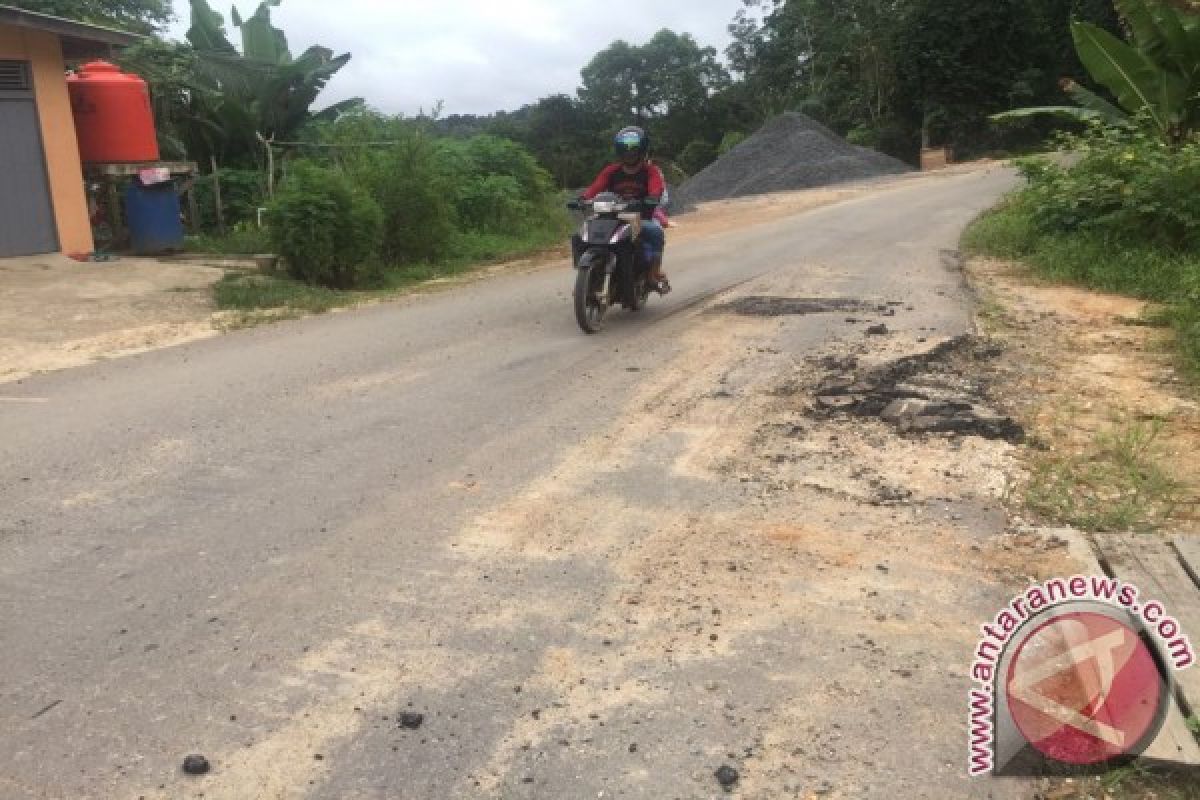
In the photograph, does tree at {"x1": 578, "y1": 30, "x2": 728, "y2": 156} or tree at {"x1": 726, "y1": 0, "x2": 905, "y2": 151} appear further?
tree at {"x1": 578, "y1": 30, "x2": 728, "y2": 156}

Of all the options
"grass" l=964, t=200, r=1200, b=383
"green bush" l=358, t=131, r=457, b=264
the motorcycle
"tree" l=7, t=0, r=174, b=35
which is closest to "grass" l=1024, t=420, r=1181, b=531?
"grass" l=964, t=200, r=1200, b=383

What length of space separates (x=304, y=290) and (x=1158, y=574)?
1010 cm

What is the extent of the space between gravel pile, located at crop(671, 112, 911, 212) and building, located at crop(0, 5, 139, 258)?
2119 centimetres

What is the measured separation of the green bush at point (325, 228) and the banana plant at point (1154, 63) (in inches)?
388

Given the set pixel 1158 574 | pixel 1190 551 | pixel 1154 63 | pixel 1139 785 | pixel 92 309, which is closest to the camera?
pixel 1139 785

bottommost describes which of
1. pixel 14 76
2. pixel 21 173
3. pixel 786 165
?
pixel 786 165

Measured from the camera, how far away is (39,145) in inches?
513

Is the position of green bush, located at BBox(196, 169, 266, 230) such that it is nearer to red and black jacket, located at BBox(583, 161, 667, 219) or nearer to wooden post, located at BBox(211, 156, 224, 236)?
wooden post, located at BBox(211, 156, 224, 236)

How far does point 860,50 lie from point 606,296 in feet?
143

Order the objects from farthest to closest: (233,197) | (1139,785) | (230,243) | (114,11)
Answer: (114,11)
(233,197)
(230,243)
(1139,785)

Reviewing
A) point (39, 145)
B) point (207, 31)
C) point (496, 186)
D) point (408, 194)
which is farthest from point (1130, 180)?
point (207, 31)

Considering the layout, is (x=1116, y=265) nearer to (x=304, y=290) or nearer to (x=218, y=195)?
(x=304, y=290)

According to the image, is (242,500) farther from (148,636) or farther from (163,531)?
(148,636)

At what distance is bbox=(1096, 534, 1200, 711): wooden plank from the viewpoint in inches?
129
